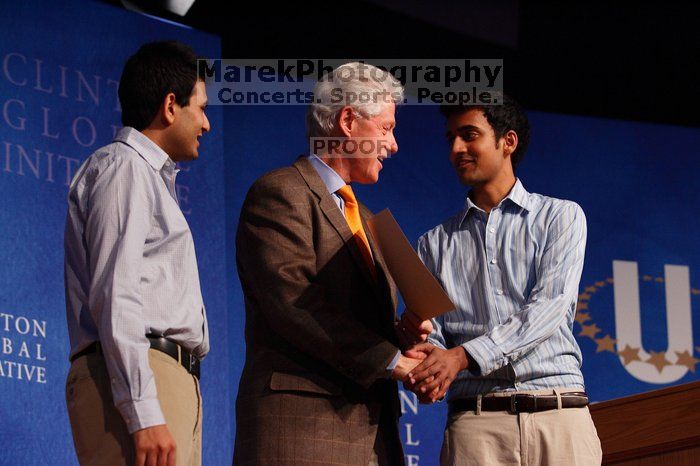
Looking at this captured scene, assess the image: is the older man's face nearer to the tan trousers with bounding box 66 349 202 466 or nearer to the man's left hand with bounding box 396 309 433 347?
the man's left hand with bounding box 396 309 433 347

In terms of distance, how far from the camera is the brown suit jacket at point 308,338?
7.59 feet

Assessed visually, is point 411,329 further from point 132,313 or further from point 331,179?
point 132,313

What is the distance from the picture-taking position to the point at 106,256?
81.4 inches

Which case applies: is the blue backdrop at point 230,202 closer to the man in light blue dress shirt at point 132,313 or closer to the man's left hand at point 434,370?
the man in light blue dress shirt at point 132,313

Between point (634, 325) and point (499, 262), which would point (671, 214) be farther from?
point (499, 262)

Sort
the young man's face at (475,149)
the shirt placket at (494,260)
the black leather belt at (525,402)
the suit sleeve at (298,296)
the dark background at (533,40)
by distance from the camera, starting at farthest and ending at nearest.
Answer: the dark background at (533,40), the young man's face at (475,149), the shirt placket at (494,260), the black leather belt at (525,402), the suit sleeve at (298,296)

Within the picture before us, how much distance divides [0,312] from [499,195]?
5.61ft

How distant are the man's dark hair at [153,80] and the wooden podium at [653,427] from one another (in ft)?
5.23

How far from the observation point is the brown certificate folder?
233 centimetres

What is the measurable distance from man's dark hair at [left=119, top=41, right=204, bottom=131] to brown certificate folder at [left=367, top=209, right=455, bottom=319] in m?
0.52

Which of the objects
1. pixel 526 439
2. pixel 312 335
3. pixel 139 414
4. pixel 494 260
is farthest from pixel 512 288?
pixel 139 414

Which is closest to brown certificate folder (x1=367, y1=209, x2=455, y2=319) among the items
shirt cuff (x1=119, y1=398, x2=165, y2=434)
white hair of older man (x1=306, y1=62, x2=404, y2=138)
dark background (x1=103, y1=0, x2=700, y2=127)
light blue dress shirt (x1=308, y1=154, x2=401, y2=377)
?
light blue dress shirt (x1=308, y1=154, x2=401, y2=377)

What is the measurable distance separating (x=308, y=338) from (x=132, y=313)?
1.40ft

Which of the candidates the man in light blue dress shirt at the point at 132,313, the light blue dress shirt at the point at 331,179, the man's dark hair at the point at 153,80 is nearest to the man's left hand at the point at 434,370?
the light blue dress shirt at the point at 331,179
